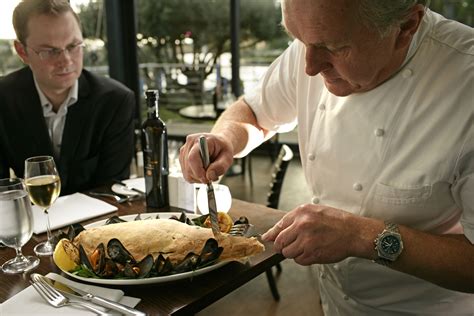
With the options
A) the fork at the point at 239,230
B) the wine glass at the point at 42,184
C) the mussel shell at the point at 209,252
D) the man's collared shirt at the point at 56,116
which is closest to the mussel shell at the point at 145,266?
the mussel shell at the point at 209,252

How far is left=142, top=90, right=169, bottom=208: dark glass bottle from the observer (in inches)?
59.2

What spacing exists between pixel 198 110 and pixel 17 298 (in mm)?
5786

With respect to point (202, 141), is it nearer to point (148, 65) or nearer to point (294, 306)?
point (294, 306)

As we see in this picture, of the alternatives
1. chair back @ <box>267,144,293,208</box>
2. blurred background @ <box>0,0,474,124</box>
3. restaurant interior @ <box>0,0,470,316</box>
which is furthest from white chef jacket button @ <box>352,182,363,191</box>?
blurred background @ <box>0,0,474,124</box>

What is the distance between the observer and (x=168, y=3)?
6801 mm

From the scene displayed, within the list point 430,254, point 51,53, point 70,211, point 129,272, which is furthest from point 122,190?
point 430,254

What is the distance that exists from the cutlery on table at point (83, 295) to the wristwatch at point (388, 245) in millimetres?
532

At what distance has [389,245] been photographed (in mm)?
996

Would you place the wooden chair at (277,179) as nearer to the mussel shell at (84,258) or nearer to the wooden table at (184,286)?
the wooden table at (184,286)

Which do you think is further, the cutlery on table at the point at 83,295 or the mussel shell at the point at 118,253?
the mussel shell at the point at 118,253

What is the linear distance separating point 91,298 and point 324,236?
1.70 ft

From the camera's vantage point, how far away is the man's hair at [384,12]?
0.98 metres

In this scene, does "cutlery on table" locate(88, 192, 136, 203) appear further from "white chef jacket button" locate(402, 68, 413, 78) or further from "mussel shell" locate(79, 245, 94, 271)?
"white chef jacket button" locate(402, 68, 413, 78)

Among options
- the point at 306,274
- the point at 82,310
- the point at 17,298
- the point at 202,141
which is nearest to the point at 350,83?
the point at 202,141
